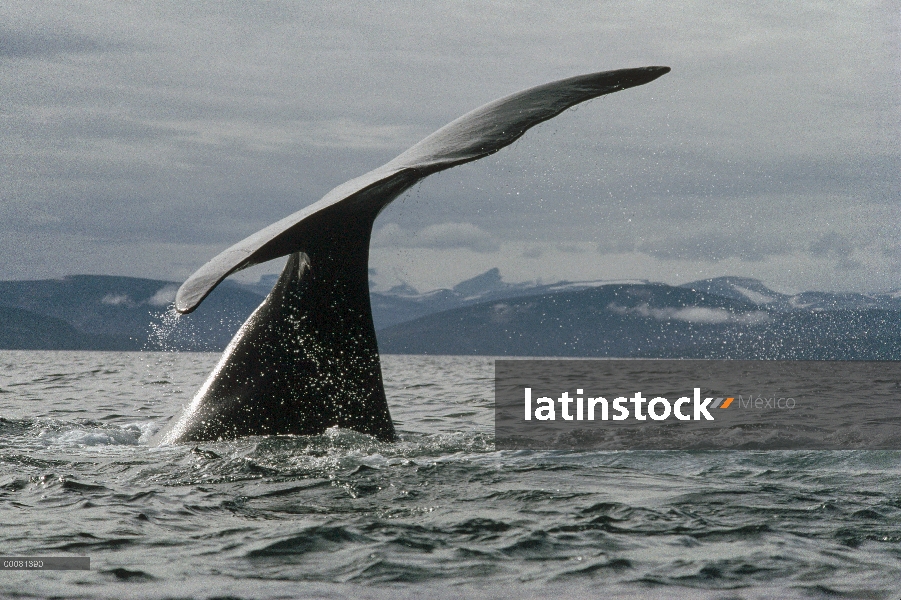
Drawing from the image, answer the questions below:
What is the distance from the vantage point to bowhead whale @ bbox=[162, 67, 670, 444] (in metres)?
5.28

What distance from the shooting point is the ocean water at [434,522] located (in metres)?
3.81

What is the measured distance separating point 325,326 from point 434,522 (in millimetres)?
1510

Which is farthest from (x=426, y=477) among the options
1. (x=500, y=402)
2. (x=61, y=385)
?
(x=61, y=385)

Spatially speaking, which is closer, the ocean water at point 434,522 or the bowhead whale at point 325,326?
the ocean water at point 434,522

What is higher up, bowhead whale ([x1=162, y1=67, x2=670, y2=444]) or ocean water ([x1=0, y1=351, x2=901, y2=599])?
bowhead whale ([x1=162, y1=67, x2=670, y2=444])

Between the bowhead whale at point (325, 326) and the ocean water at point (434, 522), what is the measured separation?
0.66 feet

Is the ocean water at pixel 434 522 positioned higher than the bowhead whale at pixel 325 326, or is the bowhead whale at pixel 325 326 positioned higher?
the bowhead whale at pixel 325 326

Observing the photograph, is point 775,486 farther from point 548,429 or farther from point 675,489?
point 548,429

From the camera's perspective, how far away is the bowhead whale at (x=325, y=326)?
208 inches

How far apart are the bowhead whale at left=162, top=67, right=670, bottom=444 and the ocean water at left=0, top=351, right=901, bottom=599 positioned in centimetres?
20

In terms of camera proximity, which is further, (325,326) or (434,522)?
(325,326)

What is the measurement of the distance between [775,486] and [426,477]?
2.28m

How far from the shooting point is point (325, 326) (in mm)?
5629

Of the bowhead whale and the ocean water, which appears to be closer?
the ocean water
